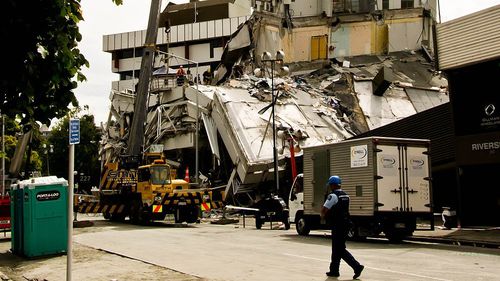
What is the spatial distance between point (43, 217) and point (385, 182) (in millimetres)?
9262

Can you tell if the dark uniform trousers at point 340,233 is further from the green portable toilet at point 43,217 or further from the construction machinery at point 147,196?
the construction machinery at point 147,196

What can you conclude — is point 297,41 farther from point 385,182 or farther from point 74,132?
point 74,132

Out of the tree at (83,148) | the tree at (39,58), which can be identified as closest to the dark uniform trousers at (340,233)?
the tree at (39,58)

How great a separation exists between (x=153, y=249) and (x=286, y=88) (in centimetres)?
2883

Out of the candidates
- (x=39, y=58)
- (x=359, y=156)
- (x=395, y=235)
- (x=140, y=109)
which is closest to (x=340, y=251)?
(x=39, y=58)

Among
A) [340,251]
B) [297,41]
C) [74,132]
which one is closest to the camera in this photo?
[74,132]

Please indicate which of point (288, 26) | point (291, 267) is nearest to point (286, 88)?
point (288, 26)

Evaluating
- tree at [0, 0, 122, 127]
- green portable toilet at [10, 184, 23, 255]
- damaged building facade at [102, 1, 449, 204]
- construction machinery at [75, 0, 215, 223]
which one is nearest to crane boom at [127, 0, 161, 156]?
construction machinery at [75, 0, 215, 223]

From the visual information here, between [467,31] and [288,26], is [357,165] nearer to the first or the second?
[467,31]

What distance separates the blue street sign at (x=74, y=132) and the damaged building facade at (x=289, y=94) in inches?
932

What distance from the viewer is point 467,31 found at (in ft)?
68.4

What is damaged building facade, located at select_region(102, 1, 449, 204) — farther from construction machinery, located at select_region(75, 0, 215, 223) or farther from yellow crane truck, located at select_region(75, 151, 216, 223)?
yellow crane truck, located at select_region(75, 151, 216, 223)

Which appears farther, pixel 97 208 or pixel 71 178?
pixel 97 208

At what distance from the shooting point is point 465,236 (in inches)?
763
